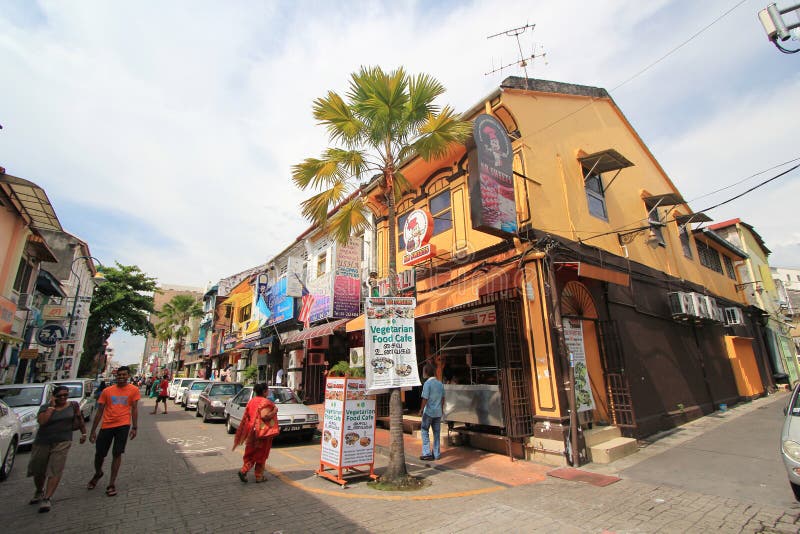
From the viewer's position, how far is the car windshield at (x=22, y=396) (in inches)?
371

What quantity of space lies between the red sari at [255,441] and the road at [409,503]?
301mm

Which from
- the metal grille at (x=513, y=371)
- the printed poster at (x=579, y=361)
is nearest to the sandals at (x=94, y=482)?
the metal grille at (x=513, y=371)

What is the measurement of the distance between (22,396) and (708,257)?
1022 inches

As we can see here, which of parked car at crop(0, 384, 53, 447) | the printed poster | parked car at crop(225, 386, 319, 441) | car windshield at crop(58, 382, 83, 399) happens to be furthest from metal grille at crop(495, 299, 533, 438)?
car windshield at crop(58, 382, 83, 399)

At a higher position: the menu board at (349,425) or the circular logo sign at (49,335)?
the circular logo sign at (49,335)

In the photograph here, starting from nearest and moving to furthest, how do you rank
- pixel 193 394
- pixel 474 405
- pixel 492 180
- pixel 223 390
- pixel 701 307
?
1. pixel 492 180
2. pixel 474 405
3. pixel 701 307
4. pixel 223 390
5. pixel 193 394

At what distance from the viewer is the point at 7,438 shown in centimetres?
650

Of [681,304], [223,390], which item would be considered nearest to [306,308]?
[223,390]

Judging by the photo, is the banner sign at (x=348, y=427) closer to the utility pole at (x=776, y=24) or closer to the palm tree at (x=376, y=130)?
the palm tree at (x=376, y=130)

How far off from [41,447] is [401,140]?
25.6 feet

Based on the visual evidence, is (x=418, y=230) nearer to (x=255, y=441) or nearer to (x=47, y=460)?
(x=255, y=441)

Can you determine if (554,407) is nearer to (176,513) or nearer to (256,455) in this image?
(256,455)

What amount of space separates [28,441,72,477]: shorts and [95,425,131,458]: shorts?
0.54 meters

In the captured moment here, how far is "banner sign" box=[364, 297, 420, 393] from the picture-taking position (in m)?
6.23
